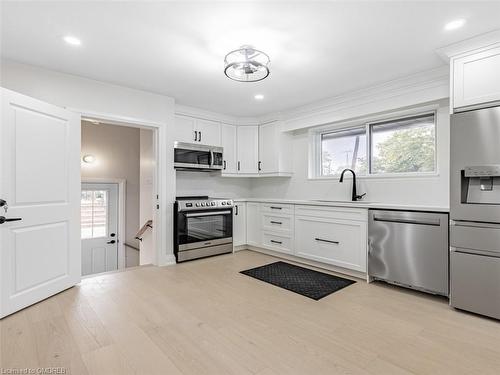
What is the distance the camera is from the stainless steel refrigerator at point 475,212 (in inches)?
88.3

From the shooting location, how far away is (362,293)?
9.43 feet

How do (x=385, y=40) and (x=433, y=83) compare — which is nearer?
(x=385, y=40)

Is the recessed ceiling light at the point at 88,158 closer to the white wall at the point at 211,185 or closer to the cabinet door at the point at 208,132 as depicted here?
the white wall at the point at 211,185

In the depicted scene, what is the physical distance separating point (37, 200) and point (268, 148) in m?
3.28

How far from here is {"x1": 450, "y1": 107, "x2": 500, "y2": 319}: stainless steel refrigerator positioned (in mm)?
2242

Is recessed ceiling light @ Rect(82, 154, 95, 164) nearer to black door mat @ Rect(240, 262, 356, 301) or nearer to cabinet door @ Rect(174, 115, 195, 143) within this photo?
cabinet door @ Rect(174, 115, 195, 143)

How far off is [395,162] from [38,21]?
3.95 m

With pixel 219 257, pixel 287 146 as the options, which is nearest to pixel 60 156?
pixel 219 257

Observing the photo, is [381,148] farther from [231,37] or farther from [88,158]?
[88,158]

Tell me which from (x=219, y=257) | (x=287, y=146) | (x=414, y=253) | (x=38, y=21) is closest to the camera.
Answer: (x=38, y=21)

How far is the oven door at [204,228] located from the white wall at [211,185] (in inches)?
25.2

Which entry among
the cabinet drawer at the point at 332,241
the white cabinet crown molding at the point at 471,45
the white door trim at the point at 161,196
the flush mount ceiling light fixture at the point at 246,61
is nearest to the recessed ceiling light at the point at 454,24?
the white cabinet crown molding at the point at 471,45

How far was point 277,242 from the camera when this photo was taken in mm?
4332

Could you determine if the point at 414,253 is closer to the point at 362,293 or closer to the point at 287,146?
the point at 362,293
